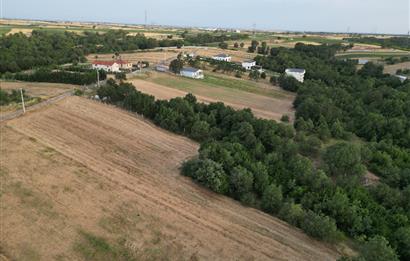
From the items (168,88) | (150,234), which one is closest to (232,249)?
(150,234)

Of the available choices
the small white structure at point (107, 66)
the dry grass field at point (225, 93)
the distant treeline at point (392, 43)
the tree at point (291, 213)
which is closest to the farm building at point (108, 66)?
the small white structure at point (107, 66)

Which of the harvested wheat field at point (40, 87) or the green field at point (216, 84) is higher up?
the harvested wheat field at point (40, 87)

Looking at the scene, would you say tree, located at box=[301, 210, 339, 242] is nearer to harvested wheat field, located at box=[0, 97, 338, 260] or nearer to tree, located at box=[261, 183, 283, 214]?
harvested wheat field, located at box=[0, 97, 338, 260]

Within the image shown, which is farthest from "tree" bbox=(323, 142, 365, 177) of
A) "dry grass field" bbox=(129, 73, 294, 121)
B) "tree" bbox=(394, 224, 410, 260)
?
"dry grass field" bbox=(129, 73, 294, 121)

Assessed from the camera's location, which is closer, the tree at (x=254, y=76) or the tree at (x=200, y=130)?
the tree at (x=200, y=130)

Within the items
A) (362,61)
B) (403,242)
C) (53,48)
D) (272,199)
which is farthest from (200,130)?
(362,61)

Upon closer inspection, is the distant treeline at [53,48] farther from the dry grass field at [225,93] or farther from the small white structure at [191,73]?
the small white structure at [191,73]

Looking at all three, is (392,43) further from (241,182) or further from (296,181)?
(241,182)
